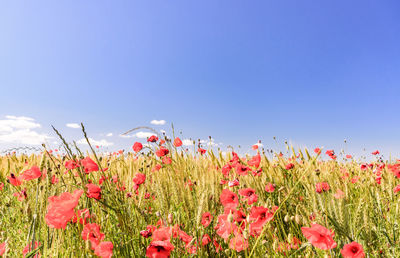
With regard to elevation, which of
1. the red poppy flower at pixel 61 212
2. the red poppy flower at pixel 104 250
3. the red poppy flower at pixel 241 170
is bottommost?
the red poppy flower at pixel 104 250

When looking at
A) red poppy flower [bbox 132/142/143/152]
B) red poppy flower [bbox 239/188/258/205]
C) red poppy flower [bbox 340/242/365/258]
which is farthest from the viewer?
red poppy flower [bbox 132/142/143/152]

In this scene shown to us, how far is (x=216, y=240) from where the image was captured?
4.93 feet

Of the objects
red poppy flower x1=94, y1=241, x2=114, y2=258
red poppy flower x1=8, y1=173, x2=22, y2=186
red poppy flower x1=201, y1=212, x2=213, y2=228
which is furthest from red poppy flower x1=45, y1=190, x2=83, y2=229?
red poppy flower x1=8, y1=173, x2=22, y2=186

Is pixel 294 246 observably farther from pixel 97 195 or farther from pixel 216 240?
pixel 97 195

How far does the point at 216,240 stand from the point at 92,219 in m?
0.71

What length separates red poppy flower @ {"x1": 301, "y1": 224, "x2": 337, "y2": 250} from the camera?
848 mm

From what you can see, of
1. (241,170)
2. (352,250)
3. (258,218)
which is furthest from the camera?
(241,170)

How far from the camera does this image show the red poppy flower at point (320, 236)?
0.85m

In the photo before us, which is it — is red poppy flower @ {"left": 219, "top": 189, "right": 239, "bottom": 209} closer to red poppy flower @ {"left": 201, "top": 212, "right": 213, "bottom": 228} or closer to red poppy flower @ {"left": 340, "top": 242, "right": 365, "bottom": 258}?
red poppy flower @ {"left": 201, "top": 212, "right": 213, "bottom": 228}

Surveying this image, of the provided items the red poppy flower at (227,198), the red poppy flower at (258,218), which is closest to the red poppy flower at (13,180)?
the red poppy flower at (227,198)

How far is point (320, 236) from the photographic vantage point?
0.87m

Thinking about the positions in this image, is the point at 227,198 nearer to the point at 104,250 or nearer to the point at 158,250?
the point at 158,250

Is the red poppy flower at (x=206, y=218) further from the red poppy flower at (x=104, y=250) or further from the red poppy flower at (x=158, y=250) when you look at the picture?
the red poppy flower at (x=104, y=250)

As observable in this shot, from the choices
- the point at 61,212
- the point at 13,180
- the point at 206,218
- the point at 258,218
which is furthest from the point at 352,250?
the point at 13,180
